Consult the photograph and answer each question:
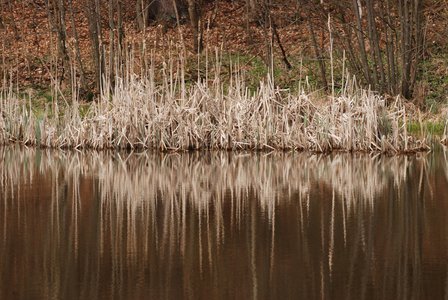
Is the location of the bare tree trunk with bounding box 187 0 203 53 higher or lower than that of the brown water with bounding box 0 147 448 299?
higher

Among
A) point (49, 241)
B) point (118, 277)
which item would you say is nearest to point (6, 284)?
point (118, 277)

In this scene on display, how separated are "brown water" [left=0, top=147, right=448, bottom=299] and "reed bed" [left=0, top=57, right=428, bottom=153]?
40.8 inches

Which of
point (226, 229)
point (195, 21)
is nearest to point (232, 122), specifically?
point (226, 229)

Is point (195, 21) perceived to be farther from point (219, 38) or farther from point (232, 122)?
point (232, 122)

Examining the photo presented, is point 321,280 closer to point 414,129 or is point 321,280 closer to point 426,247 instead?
point 426,247

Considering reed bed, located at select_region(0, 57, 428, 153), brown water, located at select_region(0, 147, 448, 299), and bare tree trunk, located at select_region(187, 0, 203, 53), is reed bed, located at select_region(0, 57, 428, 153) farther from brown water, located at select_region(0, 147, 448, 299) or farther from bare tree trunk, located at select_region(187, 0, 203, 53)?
bare tree trunk, located at select_region(187, 0, 203, 53)

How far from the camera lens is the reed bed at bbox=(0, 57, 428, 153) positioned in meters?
14.7

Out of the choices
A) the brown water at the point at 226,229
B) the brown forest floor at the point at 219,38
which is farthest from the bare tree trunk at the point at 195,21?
the brown water at the point at 226,229

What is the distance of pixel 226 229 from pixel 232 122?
289 inches

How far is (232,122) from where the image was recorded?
15375mm

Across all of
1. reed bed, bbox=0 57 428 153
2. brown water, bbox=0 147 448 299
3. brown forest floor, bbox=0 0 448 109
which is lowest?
brown water, bbox=0 147 448 299

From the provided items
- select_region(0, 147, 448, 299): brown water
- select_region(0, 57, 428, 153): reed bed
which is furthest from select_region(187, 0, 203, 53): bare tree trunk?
select_region(0, 147, 448, 299): brown water

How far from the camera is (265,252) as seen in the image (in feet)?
23.0

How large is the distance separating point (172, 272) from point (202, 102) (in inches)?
364
